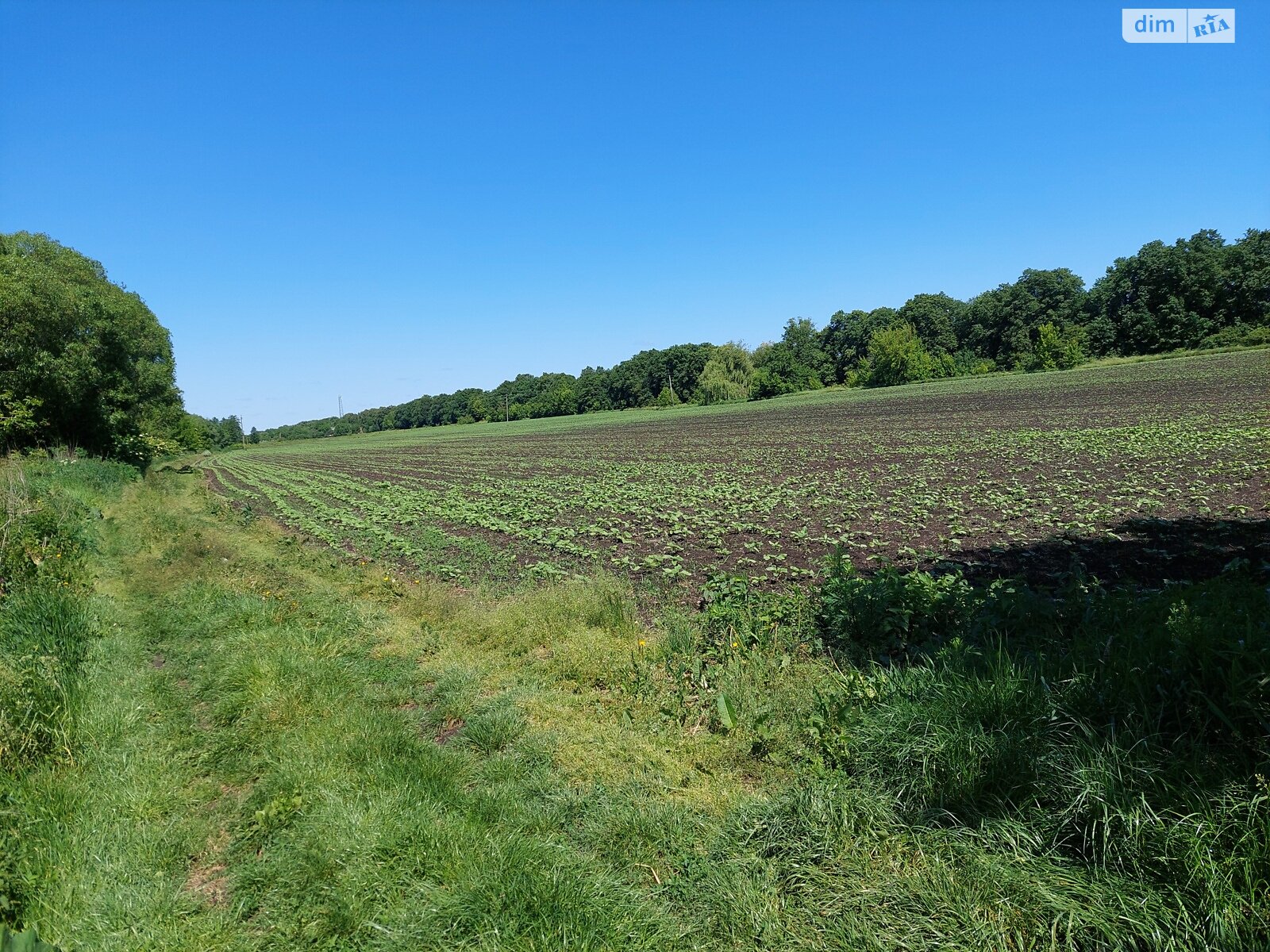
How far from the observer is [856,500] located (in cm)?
1307

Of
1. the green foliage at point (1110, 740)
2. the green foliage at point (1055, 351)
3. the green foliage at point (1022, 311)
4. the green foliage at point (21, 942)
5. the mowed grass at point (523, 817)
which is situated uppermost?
the green foliage at point (1022, 311)

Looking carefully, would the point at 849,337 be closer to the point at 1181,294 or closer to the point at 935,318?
the point at 935,318

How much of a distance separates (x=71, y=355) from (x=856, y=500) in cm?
3059

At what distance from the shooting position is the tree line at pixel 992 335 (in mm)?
70000

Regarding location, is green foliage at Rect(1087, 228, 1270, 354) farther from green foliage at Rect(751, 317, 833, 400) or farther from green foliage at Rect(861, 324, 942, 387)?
green foliage at Rect(751, 317, 833, 400)

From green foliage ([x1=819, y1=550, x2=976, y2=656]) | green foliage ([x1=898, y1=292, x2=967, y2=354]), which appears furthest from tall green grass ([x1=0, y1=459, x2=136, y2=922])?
green foliage ([x1=898, y1=292, x2=967, y2=354])

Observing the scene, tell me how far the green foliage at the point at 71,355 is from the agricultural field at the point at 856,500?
5780 mm

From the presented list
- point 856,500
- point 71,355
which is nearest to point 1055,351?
point 856,500

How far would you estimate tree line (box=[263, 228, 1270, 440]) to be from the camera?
70.0m

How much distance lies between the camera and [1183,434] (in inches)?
680

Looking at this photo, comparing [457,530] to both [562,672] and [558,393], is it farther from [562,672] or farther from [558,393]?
[558,393]

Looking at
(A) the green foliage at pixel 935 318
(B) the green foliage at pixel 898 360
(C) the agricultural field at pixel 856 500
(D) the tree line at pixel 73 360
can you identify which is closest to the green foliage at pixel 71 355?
(D) the tree line at pixel 73 360

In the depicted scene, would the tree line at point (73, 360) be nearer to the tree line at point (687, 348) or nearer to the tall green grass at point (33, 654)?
the tree line at point (687, 348)

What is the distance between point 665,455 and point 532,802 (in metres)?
24.7
